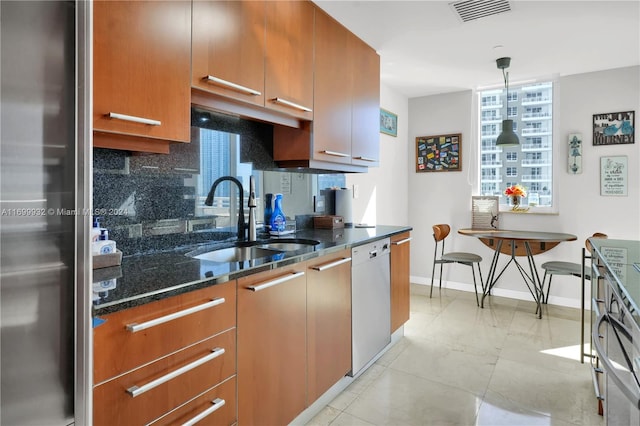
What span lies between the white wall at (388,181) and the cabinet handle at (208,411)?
2403mm

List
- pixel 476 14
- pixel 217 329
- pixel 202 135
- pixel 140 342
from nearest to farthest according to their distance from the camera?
pixel 140 342 < pixel 217 329 < pixel 202 135 < pixel 476 14

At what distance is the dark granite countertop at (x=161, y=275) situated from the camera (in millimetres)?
1022

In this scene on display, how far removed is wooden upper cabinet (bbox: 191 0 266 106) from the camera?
5.02ft

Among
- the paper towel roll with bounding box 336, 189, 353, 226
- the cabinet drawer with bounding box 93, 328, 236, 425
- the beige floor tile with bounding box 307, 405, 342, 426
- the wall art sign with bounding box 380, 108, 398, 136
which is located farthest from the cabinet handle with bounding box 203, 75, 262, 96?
the wall art sign with bounding box 380, 108, 398, 136

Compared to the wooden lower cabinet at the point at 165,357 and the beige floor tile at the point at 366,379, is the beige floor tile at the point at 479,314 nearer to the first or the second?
the beige floor tile at the point at 366,379

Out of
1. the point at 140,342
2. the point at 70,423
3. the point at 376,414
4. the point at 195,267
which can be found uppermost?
the point at 195,267

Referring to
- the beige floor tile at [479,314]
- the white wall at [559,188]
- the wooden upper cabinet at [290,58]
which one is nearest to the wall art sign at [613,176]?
the white wall at [559,188]

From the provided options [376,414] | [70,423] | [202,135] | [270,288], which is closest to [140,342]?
[70,423]

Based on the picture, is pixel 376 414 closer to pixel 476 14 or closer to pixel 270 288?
pixel 270 288

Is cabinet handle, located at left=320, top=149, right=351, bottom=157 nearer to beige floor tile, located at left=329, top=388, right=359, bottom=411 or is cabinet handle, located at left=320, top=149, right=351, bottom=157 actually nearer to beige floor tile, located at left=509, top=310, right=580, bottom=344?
beige floor tile, located at left=329, top=388, right=359, bottom=411

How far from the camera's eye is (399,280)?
2834mm

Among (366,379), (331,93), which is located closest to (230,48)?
(331,93)

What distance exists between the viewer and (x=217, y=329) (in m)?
1.31

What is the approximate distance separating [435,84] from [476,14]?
5.58ft
